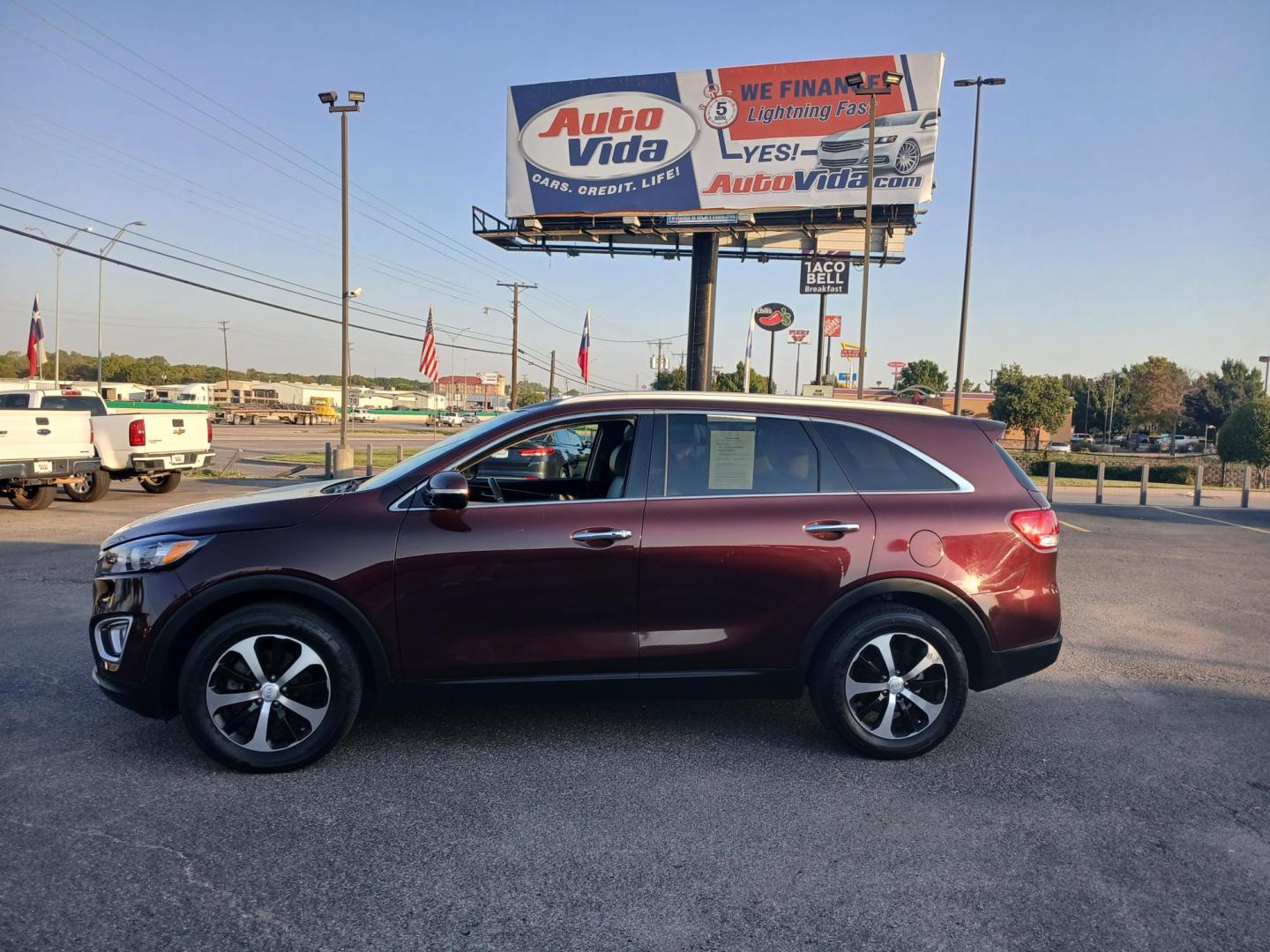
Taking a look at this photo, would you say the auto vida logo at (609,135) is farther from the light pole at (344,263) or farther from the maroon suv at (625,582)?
the maroon suv at (625,582)

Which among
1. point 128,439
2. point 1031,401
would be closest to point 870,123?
point 128,439

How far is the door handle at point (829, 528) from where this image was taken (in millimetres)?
4211

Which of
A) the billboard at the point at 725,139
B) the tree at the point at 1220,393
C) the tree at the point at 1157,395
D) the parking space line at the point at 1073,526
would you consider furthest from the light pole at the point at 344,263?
the tree at the point at 1220,393

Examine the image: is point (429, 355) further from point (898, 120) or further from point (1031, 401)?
point (1031, 401)

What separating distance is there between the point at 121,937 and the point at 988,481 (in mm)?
3999

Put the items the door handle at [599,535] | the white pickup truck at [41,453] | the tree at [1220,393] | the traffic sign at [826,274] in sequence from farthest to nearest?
the tree at [1220,393] < the traffic sign at [826,274] < the white pickup truck at [41,453] < the door handle at [599,535]

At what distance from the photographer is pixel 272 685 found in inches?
155

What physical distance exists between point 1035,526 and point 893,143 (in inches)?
878

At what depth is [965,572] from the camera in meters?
4.29

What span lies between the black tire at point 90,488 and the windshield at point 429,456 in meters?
A: 12.8

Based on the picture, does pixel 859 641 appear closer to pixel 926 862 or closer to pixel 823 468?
pixel 823 468

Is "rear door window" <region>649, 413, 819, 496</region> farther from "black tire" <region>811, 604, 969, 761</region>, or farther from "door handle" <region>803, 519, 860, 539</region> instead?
"black tire" <region>811, 604, 969, 761</region>

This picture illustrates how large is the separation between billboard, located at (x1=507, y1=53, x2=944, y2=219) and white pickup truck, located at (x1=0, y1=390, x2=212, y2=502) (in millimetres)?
13637

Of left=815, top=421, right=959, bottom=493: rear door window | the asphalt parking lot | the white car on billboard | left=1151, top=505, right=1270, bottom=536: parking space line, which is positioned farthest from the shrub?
left=815, top=421, right=959, bottom=493: rear door window
